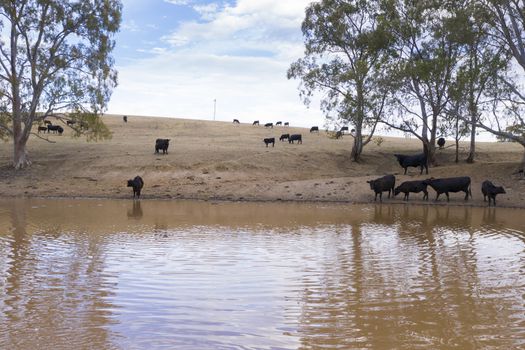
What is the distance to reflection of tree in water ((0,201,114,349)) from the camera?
5910 millimetres

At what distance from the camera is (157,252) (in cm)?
1119

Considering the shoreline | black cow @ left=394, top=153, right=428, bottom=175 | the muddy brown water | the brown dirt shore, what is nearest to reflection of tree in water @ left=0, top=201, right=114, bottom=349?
the muddy brown water

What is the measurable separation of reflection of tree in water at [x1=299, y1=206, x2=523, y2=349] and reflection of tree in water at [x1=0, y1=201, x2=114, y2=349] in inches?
109

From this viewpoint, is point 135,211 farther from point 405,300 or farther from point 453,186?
point 453,186

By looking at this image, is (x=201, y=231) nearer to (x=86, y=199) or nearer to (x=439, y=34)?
(x=86, y=199)

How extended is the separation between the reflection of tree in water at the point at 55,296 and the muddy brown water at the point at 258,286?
2 centimetres

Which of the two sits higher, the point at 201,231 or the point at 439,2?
the point at 439,2

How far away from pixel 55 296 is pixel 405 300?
525cm

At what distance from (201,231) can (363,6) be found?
30.9 m

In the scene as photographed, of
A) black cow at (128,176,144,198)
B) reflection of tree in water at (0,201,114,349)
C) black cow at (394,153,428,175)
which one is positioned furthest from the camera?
black cow at (394,153,428,175)

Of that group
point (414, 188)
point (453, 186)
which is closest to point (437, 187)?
point (453, 186)

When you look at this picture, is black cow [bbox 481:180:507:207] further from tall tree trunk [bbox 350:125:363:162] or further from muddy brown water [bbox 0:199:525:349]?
tall tree trunk [bbox 350:125:363:162]

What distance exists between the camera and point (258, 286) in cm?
830

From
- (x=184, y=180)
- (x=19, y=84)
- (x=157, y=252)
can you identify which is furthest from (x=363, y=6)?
(x=157, y=252)
